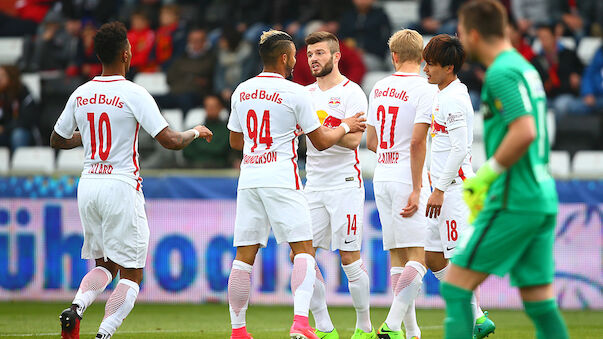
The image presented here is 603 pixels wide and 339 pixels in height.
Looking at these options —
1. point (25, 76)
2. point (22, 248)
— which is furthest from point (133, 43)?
point (22, 248)

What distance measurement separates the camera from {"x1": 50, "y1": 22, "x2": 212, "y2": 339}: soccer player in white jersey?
22.8ft

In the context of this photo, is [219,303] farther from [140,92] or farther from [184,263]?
[140,92]

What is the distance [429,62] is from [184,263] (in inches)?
223

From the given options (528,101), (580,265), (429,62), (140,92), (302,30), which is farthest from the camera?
(302,30)

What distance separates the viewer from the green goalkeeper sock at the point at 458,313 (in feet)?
16.9

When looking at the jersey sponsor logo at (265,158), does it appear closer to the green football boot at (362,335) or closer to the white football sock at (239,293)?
the white football sock at (239,293)

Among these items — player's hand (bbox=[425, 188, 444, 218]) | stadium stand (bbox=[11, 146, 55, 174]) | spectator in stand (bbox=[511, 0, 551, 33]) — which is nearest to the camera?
player's hand (bbox=[425, 188, 444, 218])

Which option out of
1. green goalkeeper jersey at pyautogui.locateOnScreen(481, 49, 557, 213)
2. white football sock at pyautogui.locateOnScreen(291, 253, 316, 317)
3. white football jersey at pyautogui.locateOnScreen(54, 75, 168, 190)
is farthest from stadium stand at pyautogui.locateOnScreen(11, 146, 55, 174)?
green goalkeeper jersey at pyautogui.locateOnScreen(481, 49, 557, 213)

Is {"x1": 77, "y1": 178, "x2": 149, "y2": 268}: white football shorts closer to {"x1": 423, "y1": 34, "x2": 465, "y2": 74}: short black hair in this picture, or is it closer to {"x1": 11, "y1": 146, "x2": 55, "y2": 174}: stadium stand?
{"x1": 423, "y1": 34, "x2": 465, "y2": 74}: short black hair

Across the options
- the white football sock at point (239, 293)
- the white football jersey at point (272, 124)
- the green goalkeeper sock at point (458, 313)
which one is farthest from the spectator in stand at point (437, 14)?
the green goalkeeper sock at point (458, 313)

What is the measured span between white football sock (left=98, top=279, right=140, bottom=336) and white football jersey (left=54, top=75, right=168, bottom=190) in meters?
0.81

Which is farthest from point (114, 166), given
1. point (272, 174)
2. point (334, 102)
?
point (334, 102)

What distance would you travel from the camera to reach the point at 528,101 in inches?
198

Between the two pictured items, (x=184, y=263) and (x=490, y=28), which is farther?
(x=184, y=263)
